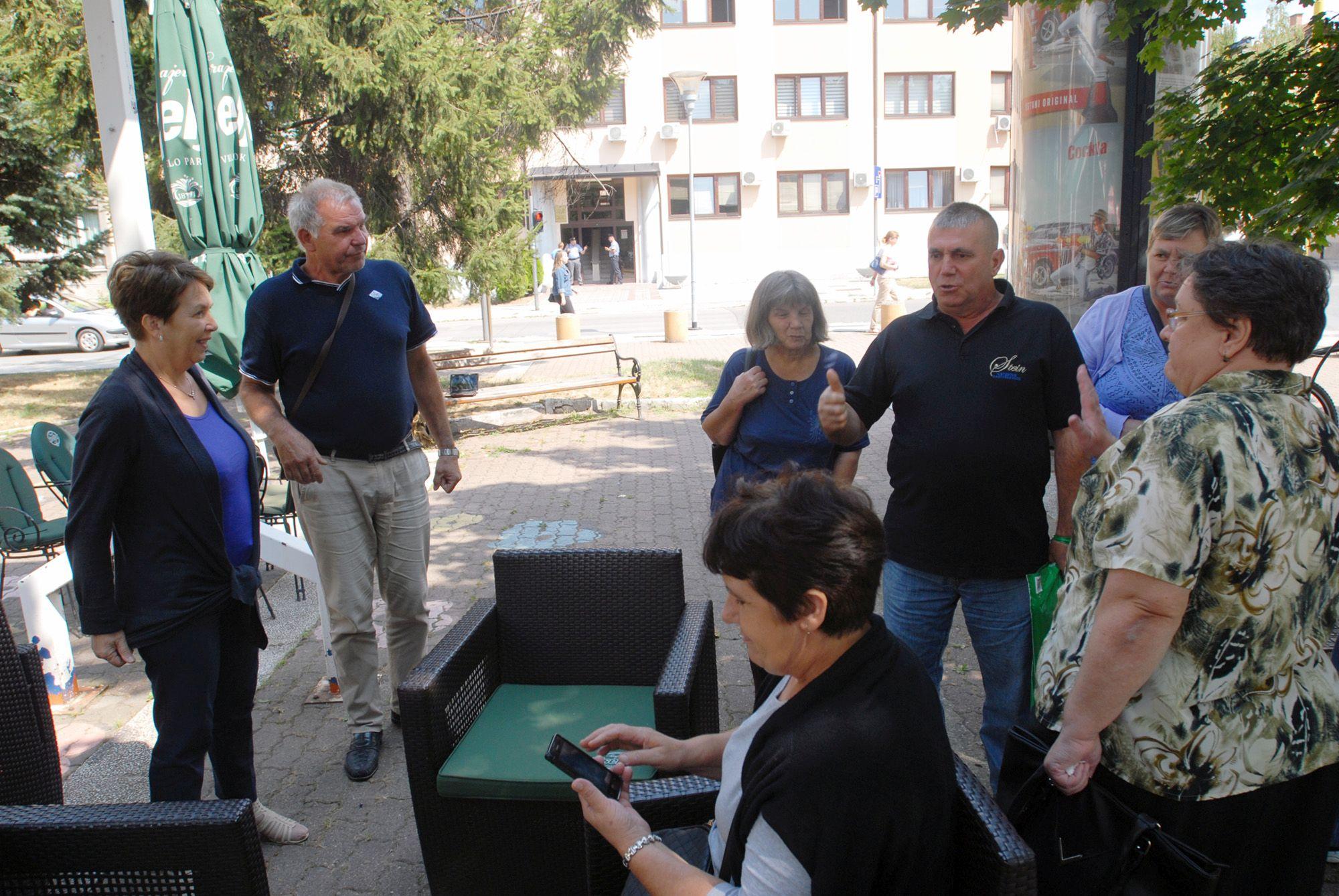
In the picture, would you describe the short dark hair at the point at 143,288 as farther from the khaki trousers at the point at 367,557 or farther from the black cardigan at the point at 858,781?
the black cardigan at the point at 858,781

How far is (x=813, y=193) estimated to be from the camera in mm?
32812

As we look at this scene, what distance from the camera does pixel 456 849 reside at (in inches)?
112

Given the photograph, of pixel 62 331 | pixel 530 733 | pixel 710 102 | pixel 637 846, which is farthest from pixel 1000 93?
pixel 637 846

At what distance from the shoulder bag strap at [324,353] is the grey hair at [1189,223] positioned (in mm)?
2988

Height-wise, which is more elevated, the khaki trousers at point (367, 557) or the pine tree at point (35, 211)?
the pine tree at point (35, 211)

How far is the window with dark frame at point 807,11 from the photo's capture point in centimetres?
3122

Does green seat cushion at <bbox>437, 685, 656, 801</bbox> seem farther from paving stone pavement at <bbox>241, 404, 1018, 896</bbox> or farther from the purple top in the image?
the purple top

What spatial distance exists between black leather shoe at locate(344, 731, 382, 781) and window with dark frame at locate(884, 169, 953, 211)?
1250 inches

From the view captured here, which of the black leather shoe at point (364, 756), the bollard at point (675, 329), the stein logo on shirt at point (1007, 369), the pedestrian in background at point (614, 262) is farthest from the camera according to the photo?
the pedestrian in background at point (614, 262)

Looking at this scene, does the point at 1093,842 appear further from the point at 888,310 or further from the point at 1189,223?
the point at 888,310

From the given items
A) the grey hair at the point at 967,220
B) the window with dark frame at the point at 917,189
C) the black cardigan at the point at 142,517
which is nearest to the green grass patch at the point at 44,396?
the black cardigan at the point at 142,517

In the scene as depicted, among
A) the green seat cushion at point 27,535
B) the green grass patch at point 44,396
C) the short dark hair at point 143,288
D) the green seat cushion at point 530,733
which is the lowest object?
the green grass patch at point 44,396

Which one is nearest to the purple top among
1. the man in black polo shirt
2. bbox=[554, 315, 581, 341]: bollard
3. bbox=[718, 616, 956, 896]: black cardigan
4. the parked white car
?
the man in black polo shirt

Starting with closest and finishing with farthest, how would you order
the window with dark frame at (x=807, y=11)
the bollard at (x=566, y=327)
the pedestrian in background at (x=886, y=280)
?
the bollard at (x=566, y=327), the pedestrian in background at (x=886, y=280), the window with dark frame at (x=807, y=11)
